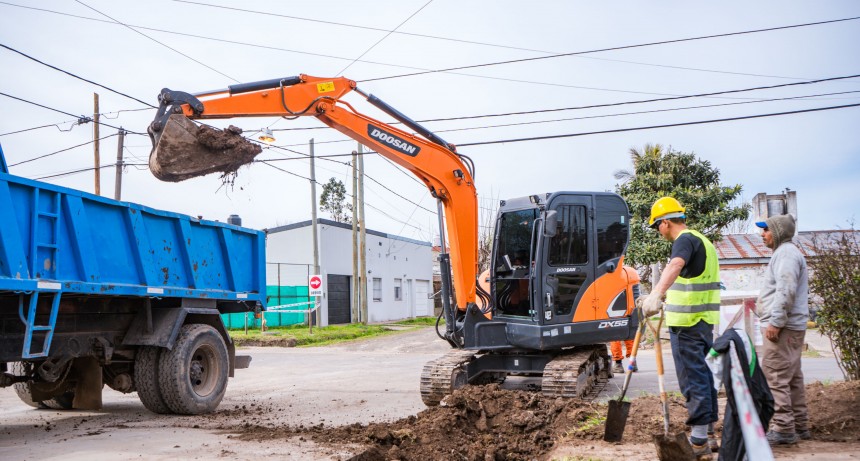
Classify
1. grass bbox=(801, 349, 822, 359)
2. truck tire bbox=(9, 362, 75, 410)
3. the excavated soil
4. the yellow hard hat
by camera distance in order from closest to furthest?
the yellow hard hat, the excavated soil, truck tire bbox=(9, 362, 75, 410), grass bbox=(801, 349, 822, 359)

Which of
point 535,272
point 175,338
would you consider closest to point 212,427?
point 175,338

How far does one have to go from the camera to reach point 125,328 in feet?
28.6

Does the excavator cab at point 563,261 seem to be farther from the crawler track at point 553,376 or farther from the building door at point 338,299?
the building door at point 338,299

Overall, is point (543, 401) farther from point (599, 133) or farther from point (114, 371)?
point (599, 133)

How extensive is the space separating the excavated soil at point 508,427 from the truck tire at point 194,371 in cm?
134

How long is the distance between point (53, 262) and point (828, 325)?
7879mm

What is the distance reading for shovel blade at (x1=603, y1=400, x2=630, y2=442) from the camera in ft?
19.4

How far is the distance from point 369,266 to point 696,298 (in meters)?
33.2

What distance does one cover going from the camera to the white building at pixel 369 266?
113ft

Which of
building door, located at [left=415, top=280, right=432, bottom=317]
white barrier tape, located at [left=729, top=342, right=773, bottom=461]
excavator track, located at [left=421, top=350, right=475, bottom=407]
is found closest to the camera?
white barrier tape, located at [left=729, top=342, right=773, bottom=461]

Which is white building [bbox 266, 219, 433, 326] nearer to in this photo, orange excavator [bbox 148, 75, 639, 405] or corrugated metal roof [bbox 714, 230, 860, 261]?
corrugated metal roof [bbox 714, 230, 860, 261]

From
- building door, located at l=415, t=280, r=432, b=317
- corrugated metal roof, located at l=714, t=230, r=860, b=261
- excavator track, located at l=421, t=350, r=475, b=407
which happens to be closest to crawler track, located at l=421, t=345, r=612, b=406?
excavator track, located at l=421, t=350, r=475, b=407

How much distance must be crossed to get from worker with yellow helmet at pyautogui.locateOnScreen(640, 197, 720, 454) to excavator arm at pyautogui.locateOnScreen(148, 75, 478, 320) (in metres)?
4.05

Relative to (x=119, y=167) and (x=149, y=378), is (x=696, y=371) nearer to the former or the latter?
(x=149, y=378)
